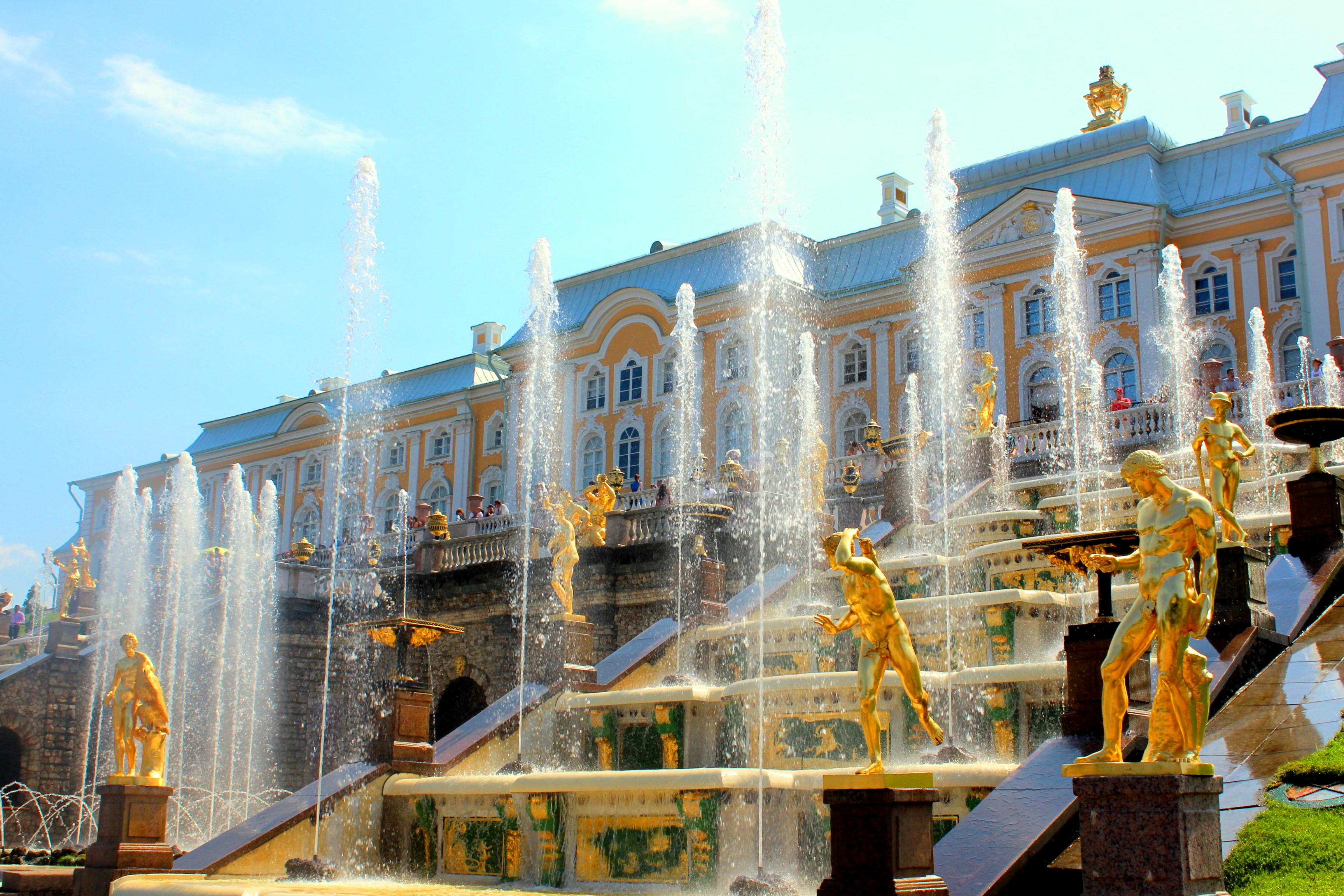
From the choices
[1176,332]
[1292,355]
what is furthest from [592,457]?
[1292,355]

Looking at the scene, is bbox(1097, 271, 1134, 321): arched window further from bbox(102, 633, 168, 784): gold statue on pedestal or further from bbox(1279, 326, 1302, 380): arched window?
bbox(102, 633, 168, 784): gold statue on pedestal

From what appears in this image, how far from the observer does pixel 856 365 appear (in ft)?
121

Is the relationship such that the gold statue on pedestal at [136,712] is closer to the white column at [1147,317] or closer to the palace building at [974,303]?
the palace building at [974,303]

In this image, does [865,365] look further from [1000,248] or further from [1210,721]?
[1210,721]

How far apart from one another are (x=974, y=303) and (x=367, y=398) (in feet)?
90.4

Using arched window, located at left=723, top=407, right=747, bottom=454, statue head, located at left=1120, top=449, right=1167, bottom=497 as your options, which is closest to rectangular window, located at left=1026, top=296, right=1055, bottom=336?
arched window, located at left=723, top=407, right=747, bottom=454

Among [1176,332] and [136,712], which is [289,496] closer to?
[1176,332]

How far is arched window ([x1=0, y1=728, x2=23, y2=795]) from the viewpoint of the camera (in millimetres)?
24984

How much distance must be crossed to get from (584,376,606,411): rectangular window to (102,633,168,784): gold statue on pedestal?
28.1 meters

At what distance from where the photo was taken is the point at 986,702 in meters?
10.8

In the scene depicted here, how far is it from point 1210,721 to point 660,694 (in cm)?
576

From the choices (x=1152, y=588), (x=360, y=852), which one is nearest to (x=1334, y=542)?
(x=1152, y=588)

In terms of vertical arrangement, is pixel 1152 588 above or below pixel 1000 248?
below

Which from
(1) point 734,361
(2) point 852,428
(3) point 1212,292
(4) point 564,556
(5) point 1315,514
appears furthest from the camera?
(1) point 734,361
